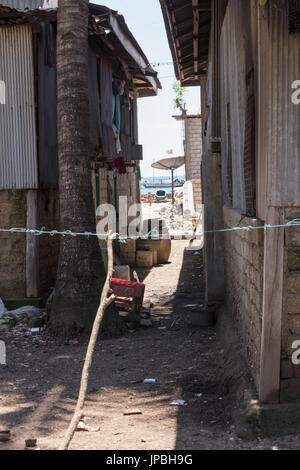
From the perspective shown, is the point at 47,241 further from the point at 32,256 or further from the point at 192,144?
the point at 192,144

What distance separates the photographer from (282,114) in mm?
4078

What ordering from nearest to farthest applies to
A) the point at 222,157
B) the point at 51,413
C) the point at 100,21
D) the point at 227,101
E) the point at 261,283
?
1. the point at 261,283
2. the point at 51,413
3. the point at 227,101
4. the point at 222,157
5. the point at 100,21

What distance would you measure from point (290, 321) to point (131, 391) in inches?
87.9

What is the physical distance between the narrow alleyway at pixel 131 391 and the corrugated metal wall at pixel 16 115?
126 inches

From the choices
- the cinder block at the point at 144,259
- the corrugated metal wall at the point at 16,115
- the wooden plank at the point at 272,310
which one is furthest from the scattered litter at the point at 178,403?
the cinder block at the point at 144,259

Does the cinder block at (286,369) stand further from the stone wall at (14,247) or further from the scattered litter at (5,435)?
the stone wall at (14,247)

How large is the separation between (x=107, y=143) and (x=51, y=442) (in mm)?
8986

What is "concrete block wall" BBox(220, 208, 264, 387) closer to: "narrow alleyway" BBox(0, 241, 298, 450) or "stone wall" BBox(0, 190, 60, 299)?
"narrow alleyway" BBox(0, 241, 298, 450)

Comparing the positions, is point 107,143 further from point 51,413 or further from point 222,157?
point 51,413

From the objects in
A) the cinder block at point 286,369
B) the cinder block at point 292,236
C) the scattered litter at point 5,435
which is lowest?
the scattered litter at point 5,435

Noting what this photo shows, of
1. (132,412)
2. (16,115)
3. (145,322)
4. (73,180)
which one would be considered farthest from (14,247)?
(132,412)

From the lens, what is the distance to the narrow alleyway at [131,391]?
4.23 metres

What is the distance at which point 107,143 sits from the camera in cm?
1230
